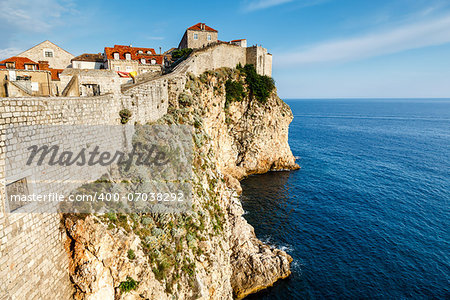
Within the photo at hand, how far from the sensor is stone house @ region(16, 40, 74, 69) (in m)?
27.4

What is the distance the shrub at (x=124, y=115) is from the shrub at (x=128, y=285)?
8.70 metres

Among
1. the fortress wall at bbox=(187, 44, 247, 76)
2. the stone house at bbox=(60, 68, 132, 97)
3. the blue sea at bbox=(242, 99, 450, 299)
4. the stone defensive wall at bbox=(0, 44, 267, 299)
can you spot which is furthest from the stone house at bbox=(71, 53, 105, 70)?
the blue sea at bbox=(242, 99, 450, 299)

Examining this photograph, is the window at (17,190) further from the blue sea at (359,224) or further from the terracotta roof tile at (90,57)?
the terracotta roof tile at (90,57)

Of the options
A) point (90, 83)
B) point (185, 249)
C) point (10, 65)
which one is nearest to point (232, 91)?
point (10, 65)

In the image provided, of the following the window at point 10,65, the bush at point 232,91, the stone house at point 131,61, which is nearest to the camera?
the window at point 10,65

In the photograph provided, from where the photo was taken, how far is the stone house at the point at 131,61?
3161 centimetres

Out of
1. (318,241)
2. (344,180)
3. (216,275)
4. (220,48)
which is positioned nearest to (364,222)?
(318,241)

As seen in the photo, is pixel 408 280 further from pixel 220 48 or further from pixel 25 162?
pixel 220 48

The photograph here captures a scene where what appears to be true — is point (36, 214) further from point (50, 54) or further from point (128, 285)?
point (50, 54)

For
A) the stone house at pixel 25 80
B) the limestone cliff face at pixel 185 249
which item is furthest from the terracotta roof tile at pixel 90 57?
the limestone cliff face at pixel 185 249

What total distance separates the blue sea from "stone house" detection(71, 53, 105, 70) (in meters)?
28.9

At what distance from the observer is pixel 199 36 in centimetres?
4569

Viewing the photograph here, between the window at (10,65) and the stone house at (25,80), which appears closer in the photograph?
the stone house at (25,80)

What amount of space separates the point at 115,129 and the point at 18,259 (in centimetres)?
769
